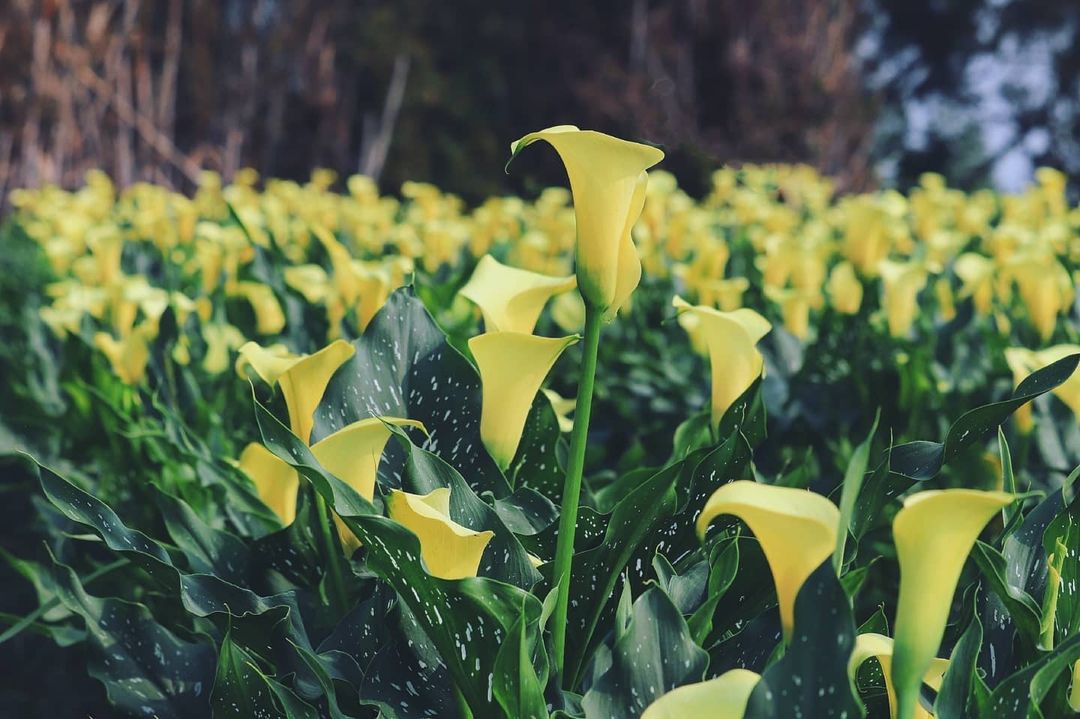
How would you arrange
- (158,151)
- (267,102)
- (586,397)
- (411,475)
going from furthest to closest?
(267,102) → (158,151) → (411,475) → (586,397)

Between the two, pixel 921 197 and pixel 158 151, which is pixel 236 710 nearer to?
pixel 921 197

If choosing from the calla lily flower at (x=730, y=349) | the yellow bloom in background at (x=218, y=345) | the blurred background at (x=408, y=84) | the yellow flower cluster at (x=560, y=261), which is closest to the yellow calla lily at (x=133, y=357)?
the yellow flower cluster at (x=560, y=261)

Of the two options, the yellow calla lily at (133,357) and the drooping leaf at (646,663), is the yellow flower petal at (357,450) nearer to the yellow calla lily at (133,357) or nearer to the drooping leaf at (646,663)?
the drooping leaf at (646,663)

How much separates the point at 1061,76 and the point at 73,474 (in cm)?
2282

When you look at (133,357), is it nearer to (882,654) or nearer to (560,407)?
(560,407)

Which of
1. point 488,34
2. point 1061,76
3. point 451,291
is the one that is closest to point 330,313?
point 451,291

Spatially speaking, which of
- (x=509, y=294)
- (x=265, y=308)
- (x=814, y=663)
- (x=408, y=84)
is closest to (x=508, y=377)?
(x=509, y=294)

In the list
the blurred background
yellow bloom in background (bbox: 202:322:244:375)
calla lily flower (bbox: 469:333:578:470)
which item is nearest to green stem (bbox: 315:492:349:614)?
calla lily flower (bbox: 469:333:578:470)

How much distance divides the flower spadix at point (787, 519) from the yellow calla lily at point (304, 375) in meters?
0.50

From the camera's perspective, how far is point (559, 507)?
46.9 inches

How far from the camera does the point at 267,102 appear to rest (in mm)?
10953

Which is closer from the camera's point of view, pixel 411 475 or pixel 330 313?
pixel 411 475

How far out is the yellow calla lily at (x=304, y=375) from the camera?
110 cm

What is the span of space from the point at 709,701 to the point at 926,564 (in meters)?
0.17
